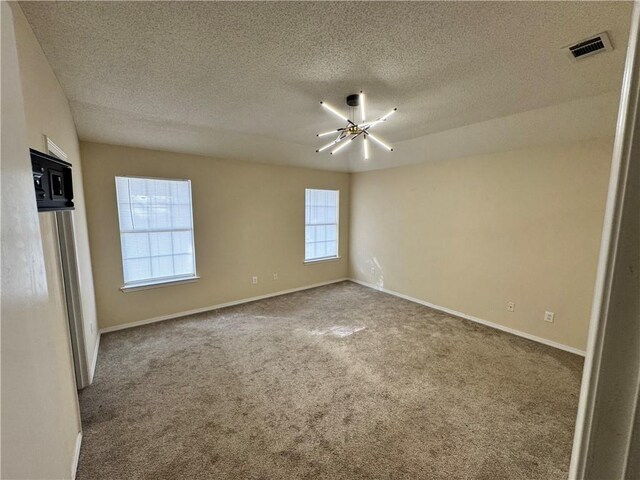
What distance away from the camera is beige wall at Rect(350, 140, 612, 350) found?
3.00 metres

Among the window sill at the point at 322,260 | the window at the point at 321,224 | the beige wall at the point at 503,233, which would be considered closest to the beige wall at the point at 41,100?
the window at the point at 321,224

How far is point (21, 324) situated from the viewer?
0.79 m

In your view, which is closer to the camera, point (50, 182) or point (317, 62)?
point (50, 182)

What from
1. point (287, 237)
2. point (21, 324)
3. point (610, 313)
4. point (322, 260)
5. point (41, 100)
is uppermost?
point (41, 100)

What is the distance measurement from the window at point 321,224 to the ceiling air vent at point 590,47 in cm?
394

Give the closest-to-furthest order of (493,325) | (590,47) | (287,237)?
(590,47)
(493,325)
(287,237)

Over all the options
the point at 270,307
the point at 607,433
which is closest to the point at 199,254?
the point at 270,307

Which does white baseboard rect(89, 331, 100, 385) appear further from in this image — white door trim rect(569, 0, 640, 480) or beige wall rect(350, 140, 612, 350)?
beige wall rect(350, 140, 612, 350)

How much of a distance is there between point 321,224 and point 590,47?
4317 mm

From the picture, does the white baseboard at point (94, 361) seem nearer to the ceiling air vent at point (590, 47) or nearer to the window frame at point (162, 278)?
the window frame at point (162, 278)

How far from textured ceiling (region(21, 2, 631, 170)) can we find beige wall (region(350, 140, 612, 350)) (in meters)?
0.50

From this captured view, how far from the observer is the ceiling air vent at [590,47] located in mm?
1586

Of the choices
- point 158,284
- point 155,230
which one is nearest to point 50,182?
point 155,230

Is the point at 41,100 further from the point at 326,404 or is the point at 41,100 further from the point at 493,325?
the point at 493,325
